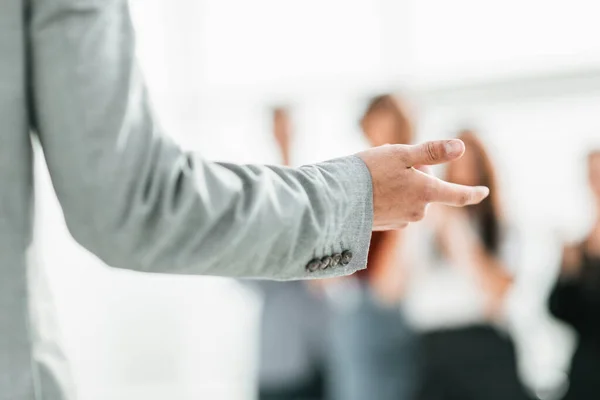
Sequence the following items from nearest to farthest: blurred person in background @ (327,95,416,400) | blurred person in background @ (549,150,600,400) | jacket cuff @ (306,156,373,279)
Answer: jacket cuff @ (306,156,373,279)
blurred person in background @ (549,150,600,400)
blurred person in background @ (327,95,416,400)

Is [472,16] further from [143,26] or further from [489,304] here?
[143,26]

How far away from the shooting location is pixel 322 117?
421cm

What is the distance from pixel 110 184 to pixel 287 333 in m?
2.83

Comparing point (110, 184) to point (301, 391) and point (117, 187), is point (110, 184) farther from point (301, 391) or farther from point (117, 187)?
point (301, 391)

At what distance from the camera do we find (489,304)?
3.05m

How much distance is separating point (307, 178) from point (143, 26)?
150 inches

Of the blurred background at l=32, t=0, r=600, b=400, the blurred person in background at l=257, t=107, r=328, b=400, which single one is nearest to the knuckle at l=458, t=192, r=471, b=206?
the blurred background at l=32, t=0, r=600, b=400

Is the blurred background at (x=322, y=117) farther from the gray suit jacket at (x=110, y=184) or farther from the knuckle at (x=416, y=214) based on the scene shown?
the gray suit jacket at (x=110, y=184)

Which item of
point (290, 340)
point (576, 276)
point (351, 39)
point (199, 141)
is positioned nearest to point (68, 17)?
point (576, 276)

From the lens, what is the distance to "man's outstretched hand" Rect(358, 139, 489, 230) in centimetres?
85

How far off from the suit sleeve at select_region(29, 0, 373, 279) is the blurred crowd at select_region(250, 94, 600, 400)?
6.24ft

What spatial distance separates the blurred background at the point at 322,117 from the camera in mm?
3543

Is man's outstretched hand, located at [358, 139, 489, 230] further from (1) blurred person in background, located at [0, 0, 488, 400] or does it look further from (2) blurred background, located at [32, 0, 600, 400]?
(2) blurred background, located at [32, 0, 600, 400]

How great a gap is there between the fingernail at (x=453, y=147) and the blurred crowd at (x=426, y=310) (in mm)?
1772
